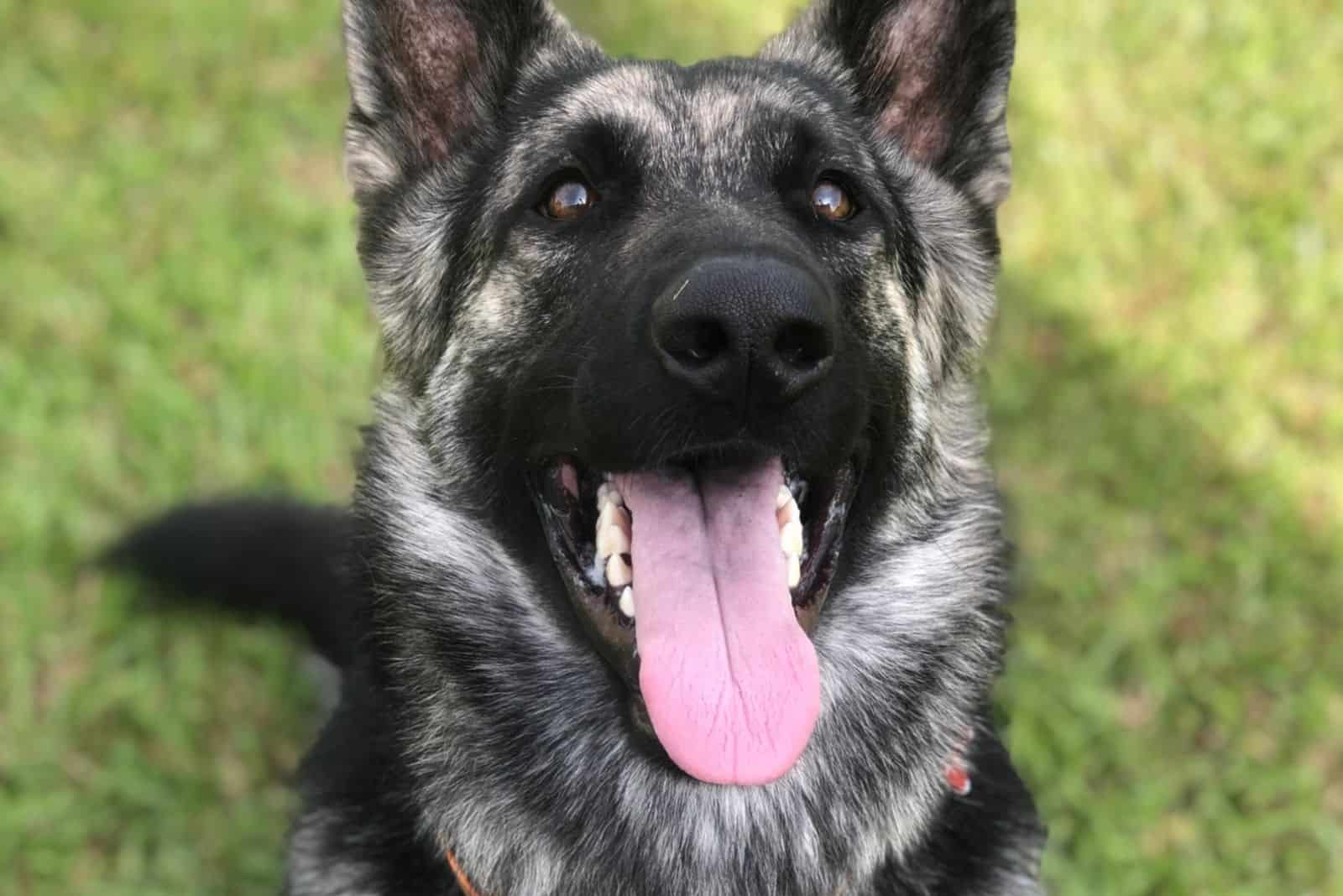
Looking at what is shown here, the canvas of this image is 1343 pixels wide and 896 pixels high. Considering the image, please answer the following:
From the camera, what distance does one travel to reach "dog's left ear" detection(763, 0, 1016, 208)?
312cm

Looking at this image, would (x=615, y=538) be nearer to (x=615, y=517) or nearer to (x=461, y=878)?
(x=615, y=517)

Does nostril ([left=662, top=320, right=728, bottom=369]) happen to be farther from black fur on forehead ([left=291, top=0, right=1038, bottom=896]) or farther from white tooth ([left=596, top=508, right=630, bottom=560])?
white tooth ([left=596, top=508, right=630, bottom=560])

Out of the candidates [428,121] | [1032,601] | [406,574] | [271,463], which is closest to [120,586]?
[271,463]

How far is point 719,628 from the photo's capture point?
100 inches

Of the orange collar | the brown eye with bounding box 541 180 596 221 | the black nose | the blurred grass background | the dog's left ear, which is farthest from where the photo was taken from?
the blurred grass background

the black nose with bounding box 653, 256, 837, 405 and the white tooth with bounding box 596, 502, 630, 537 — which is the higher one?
the black nose with bounding box 653, 256, 837, 405

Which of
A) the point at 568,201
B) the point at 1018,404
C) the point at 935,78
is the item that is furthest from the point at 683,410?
the point at 1018,404

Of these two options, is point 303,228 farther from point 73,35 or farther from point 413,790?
point 413,790

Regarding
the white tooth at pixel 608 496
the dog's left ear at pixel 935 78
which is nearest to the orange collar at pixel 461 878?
the white tooth at pixel 608 496

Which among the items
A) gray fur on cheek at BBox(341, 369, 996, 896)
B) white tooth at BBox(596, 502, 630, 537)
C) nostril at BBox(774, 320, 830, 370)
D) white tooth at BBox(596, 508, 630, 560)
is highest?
nostril at BBox(774, 320, 830, 370)

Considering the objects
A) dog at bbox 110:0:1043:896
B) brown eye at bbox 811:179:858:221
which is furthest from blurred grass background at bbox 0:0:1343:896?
brown eye at bbox 811:179:858:221

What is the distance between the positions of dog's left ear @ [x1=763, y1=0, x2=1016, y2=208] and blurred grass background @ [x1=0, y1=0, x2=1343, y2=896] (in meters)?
2.14

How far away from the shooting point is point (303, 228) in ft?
19.7

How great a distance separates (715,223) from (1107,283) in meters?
4.00
